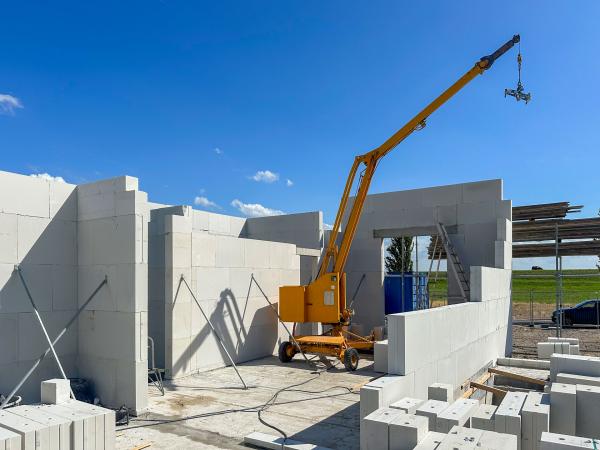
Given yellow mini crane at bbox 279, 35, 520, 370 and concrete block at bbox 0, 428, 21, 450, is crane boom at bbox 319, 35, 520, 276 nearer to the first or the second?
yellow mini crane at bbox 279, 35, 520, 370

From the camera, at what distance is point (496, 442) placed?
4.38 meters

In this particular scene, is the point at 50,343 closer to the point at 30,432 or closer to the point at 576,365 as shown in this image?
the point at 30,432

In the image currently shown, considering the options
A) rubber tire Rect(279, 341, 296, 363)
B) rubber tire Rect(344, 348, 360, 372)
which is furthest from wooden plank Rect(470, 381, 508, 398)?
rubber tire Rect(279, 341, 296, 363)

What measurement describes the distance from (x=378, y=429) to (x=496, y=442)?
123 centimetres

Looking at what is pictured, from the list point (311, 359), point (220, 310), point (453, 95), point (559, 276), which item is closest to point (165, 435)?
point (220, 310)

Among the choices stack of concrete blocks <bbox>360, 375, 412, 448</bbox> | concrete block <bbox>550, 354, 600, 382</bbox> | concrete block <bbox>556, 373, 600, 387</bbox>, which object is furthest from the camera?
concrete block <bbox>550, 354, 600, 382</bbox>

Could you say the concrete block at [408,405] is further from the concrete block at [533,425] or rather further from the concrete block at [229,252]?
the concrete block at [229,252]

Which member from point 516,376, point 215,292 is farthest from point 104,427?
point 516,376

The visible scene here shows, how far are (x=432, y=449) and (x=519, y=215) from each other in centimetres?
1178

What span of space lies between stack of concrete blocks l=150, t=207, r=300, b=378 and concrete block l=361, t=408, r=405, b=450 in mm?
6020

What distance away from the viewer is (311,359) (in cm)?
1244

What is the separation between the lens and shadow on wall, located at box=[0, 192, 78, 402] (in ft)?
24.6

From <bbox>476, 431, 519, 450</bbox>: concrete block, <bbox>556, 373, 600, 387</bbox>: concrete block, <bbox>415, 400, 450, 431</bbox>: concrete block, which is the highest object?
<bbox>476, 431, 519, 450</bbox>: concrete block

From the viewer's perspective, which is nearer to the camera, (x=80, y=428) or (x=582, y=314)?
(x=80, y=428)
